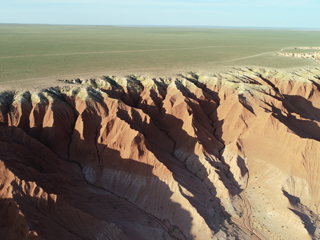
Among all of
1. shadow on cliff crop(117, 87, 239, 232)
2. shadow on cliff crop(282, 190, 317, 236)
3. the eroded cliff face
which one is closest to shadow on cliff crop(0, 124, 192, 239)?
the eroded cliff face

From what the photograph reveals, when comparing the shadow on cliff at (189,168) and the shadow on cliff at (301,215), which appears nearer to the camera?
the shadow on cliff at (301,215)

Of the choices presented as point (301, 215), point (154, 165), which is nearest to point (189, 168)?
point (154, 165)

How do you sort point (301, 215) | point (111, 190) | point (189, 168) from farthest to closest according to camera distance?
point (189, 168), point (111, 190), point (301, 215)

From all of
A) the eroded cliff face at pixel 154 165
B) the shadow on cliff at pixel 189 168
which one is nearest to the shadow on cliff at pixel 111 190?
the eroded cliff face at pixel 154 165

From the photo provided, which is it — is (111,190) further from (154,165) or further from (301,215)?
(301,215)

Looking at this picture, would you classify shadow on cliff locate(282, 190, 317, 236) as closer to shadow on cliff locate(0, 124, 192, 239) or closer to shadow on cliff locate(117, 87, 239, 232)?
shadow on cliff locate(117, 87, 239, 232)

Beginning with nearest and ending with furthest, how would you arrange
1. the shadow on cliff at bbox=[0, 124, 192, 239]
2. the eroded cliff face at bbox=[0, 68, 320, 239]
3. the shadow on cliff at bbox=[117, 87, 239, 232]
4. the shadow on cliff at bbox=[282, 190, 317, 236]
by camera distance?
the eroded cliff face at bbox=[0, 68, 320, 239]
the shadow on cliff at bbox=[0, 124, 192, 239]
the shadow on cliff at bbox=[282, 190, 317, 236]
the shadow on cliff at bbox=[117, 87, 239, 232]

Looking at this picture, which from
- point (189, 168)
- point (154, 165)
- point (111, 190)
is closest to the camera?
point (111, 190)

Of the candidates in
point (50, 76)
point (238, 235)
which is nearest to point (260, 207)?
point (238, 235)

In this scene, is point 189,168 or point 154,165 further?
point 189,168

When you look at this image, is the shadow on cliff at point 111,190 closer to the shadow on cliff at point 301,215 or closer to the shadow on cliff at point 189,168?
the shadow on cliff at point 189,168
